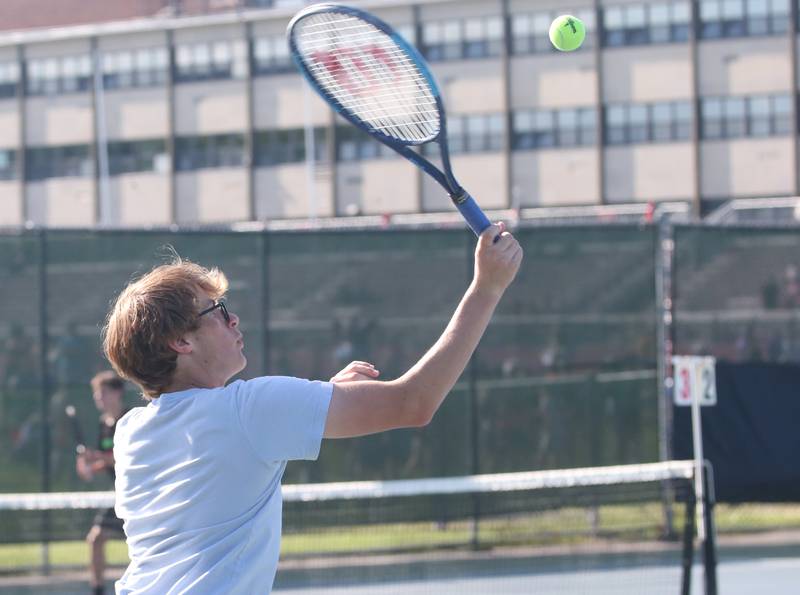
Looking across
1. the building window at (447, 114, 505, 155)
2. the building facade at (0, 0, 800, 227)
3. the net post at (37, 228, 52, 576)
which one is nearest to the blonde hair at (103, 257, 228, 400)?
the net post at (37, 228, 52, 576)

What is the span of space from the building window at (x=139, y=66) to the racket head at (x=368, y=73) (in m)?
40.1

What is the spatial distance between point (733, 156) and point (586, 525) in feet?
97.9

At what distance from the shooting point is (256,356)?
10688 mm

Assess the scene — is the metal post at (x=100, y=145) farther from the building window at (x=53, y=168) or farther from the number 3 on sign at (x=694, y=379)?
the number 3 on sign at (x=694, y=379)

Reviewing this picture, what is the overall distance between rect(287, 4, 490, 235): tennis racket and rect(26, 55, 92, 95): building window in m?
41.0

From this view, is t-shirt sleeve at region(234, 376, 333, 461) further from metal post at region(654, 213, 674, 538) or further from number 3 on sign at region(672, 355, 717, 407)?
metal post at region(654, 213, 674, 538)

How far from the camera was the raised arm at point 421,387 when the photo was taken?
8.48 feet

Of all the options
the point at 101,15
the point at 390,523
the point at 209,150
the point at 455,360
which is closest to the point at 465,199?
the point at 455,360

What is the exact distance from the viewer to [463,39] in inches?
1597

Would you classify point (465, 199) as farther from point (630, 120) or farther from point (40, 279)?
point (630, 120)

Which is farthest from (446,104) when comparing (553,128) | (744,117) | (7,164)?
(7,164)

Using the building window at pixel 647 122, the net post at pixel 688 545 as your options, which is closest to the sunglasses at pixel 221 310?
the net post at pixel 688 545

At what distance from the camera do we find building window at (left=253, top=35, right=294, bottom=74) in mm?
41344

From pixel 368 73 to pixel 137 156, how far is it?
132 feet
